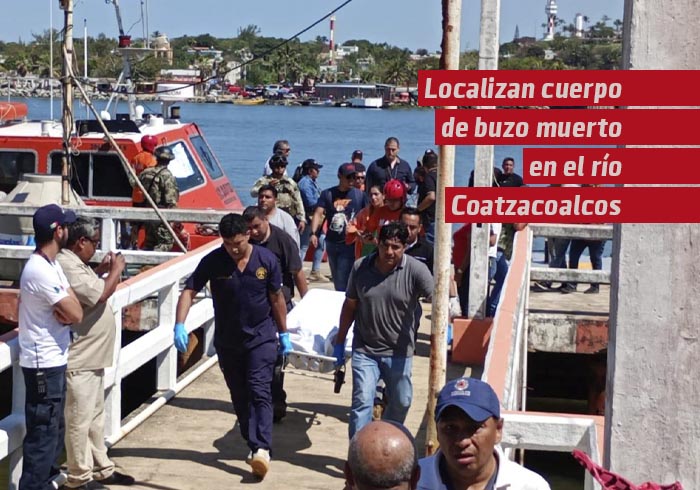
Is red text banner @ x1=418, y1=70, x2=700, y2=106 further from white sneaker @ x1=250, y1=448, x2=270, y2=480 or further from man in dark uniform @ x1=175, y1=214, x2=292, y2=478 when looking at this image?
white sneaker @ x1=250, y1=448, x2=270, y2=480

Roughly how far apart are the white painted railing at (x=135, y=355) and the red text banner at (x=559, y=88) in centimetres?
368

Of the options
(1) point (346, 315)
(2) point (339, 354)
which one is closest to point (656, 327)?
(1) point (346, 315)

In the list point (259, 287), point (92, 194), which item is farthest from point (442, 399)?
point (92, 194)

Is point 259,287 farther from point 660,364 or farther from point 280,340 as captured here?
point 660,364

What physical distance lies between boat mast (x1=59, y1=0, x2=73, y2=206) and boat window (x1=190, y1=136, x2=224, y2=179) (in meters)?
4.40

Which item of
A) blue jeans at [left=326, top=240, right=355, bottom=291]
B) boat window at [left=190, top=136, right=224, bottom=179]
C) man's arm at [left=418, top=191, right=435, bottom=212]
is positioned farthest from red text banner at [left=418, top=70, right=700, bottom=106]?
boat window at [left=190, top=136, right=224, bottom=179]

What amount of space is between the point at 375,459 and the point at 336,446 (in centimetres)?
582

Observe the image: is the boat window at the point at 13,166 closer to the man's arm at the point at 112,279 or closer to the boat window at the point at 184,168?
the boat window at the point at 184,168

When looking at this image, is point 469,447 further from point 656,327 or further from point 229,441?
point 229,441

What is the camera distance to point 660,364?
186 inches

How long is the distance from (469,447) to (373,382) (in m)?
3.80

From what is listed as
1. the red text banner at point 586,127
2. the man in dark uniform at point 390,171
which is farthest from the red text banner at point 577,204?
the man in dark uniform at point 390,171

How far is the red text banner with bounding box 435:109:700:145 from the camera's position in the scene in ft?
15.2

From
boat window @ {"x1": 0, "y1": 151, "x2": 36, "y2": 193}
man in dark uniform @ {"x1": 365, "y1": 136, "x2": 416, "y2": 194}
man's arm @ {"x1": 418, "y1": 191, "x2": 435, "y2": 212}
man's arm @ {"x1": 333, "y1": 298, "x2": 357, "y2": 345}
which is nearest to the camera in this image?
man's arm @ {"x1": 333, "y1": 298, "x2": 357, "y2": 345}
